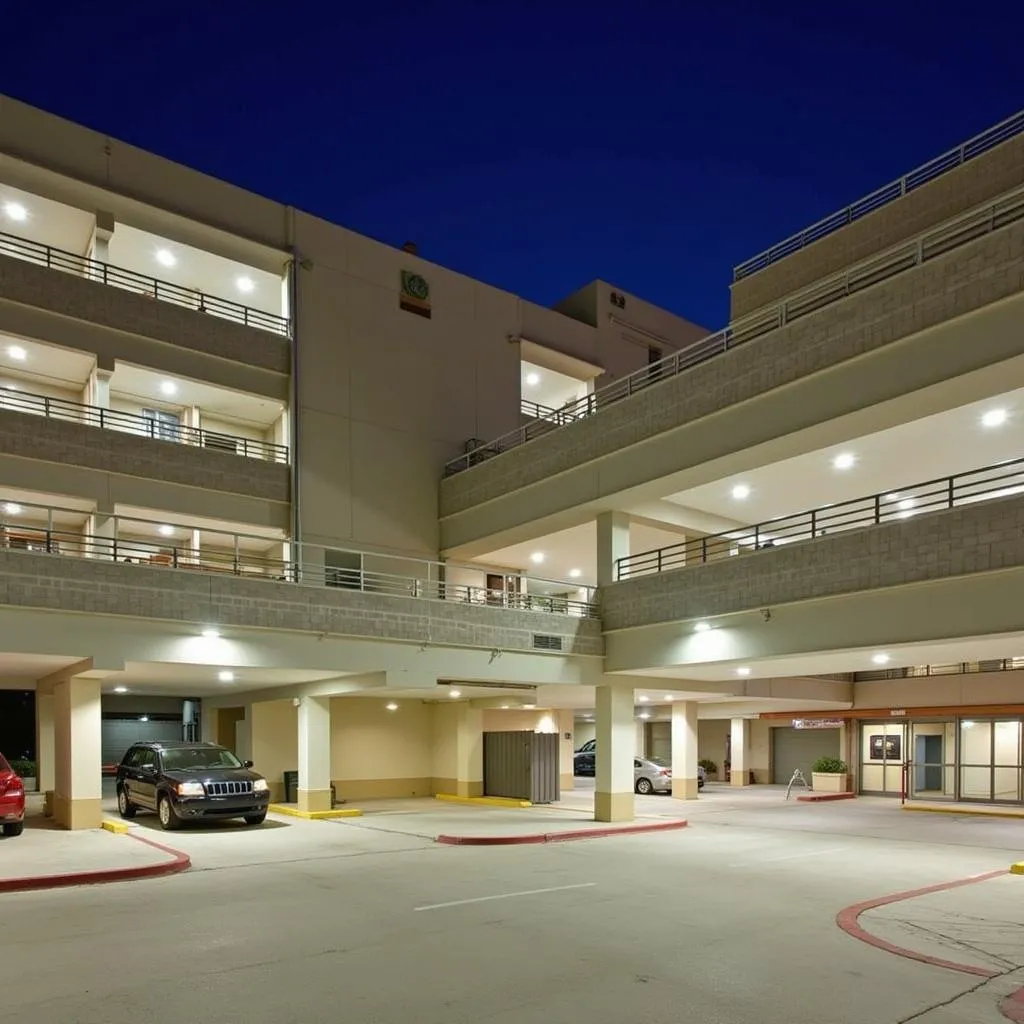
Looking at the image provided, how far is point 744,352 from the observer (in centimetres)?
1947

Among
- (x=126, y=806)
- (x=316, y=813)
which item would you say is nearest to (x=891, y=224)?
(x=316, y=813)

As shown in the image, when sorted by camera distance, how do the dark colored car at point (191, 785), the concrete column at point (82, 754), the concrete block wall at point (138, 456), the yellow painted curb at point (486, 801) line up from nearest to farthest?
the concrete column at point (82, 754) < the dark colored car at point (191, 785) < the concrete block wall at point (138, 456) < the yellow painted curb at point (486, 801)

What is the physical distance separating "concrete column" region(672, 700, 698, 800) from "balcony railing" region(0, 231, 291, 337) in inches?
679

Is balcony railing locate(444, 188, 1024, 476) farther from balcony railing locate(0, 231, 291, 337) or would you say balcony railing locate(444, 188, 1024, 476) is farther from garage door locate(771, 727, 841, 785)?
garage door locate(771, 727, 841, 785)

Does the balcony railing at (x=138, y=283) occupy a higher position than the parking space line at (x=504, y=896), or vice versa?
the balcony railing at (x=138, y=283)

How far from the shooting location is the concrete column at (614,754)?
22125mm

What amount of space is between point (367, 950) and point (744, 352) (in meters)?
14.3

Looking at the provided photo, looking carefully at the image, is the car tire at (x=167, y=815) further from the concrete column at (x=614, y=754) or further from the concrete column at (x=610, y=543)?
the concrete column at (x=610, y=543)

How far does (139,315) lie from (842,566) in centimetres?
1842

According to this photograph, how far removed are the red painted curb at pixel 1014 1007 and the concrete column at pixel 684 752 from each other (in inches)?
898

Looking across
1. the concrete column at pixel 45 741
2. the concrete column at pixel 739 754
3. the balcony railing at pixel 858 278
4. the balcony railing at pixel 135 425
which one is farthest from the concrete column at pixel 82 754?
the concrete column at pixel 739 754

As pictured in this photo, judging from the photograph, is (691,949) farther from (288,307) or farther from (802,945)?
(288,307)

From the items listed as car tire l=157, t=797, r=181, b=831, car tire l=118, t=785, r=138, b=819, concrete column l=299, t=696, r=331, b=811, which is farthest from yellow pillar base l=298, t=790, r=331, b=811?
car tire l=118, t=785, r=138, b=819

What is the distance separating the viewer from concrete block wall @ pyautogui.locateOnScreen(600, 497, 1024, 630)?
15047 millimetres
